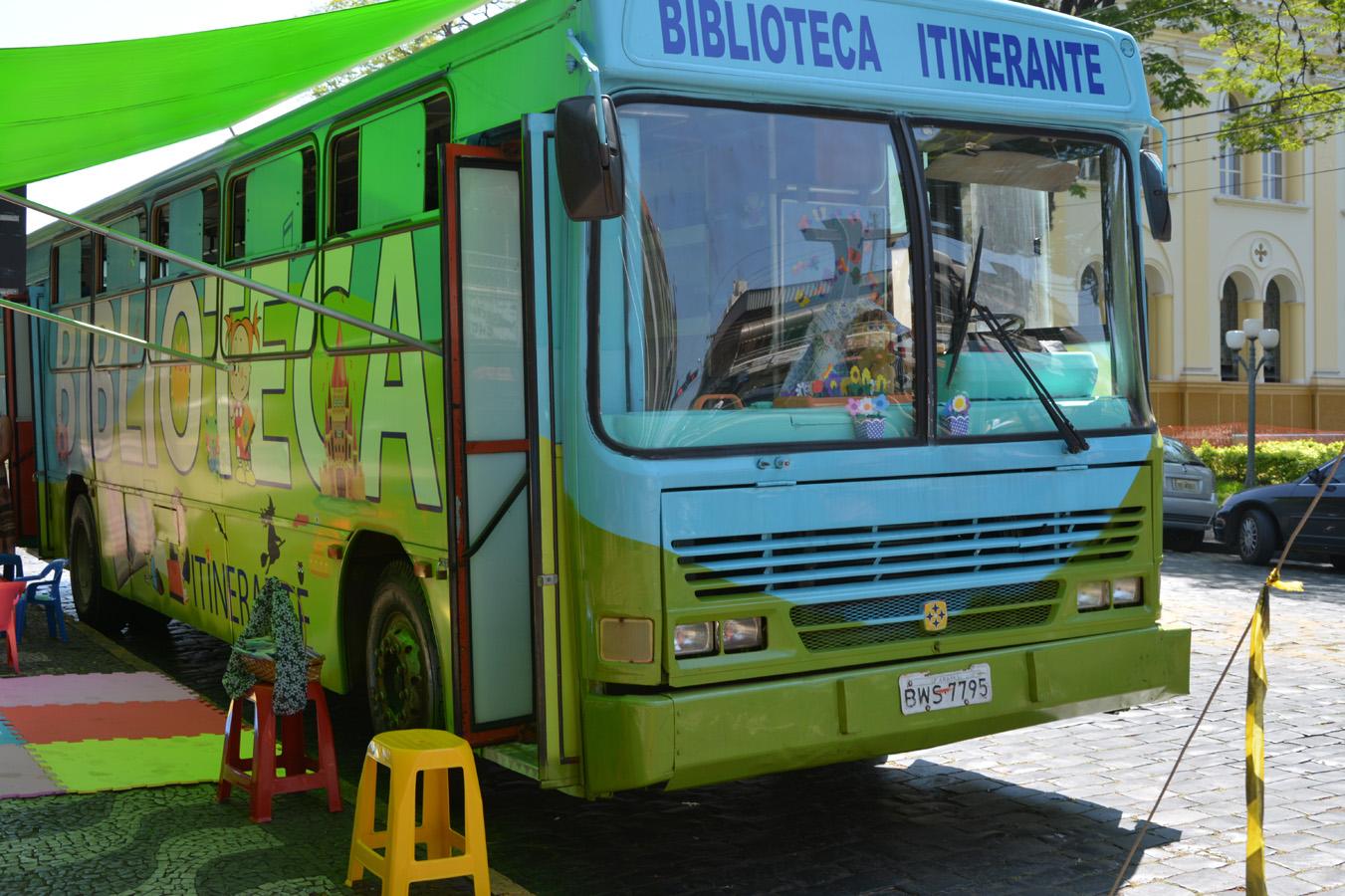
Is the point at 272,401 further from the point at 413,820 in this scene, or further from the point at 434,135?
the point at 413,820

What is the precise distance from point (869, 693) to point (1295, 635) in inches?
280

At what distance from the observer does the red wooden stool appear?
6.02 m

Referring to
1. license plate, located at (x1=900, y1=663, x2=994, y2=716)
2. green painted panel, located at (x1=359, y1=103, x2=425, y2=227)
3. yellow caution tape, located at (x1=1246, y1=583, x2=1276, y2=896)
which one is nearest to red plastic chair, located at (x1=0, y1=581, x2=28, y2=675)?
green painted panel, located at (x1=359, y1=103, x2=425, y2=227)

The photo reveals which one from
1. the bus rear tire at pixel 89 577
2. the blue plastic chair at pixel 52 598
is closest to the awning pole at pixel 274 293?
the blue plastic chair at pixel 52 598

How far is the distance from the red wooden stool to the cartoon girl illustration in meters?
1.95

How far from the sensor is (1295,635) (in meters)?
10.9

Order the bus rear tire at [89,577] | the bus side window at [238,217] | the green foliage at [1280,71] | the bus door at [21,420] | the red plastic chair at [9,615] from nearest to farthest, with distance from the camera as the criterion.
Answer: the bus side window at [238,217]
the red plastic chair at [9,615]
the bus rear tire at [89,577]
the bus door at [21,420]
the green foliage at [1280,71]

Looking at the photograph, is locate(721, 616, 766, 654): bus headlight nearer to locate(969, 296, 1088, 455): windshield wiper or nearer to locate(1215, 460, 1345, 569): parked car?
locate(969, 296, 1088, 455): windshield wiper

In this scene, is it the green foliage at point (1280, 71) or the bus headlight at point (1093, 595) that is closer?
the bus headlight at point (1093, 595)

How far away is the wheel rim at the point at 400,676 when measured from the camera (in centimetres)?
609

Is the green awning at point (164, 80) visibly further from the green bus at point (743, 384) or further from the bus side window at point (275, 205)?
the green bus at point (743, 384)

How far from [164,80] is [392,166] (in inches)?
48.2

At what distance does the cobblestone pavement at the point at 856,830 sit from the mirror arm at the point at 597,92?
2704mm

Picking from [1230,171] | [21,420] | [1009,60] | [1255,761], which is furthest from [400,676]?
[1230,171]
